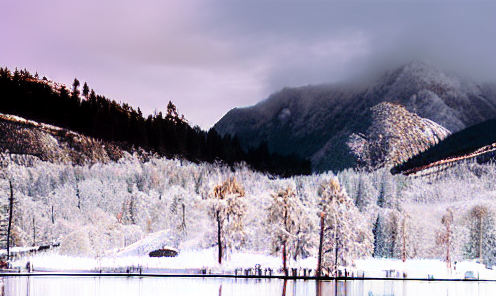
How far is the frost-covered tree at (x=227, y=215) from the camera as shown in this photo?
33.8m

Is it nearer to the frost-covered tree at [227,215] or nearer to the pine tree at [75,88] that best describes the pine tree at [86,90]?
the pine tree at [75,88]

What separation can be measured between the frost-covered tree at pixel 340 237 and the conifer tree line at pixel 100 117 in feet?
43.9

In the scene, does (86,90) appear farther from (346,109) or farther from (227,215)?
(346,109)

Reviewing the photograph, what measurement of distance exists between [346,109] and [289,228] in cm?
3326

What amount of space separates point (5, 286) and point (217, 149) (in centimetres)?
2131

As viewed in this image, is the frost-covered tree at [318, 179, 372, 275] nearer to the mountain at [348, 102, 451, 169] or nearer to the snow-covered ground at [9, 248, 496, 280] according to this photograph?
the snow-covered ground at [9, 248, 496, 280]

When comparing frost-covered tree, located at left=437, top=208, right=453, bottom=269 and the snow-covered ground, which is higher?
frost-covered tree, located at left=437, top=208, right=453, bottom=269

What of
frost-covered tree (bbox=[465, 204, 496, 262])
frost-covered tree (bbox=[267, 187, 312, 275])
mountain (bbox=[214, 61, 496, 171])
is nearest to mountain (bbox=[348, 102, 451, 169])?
mountain (bbox=[214, 61, 496, 171])

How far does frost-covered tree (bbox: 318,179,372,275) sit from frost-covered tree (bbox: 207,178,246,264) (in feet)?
15.6

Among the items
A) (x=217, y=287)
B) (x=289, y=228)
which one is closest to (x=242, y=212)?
(x=289, y=228)

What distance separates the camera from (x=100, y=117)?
1657 inches

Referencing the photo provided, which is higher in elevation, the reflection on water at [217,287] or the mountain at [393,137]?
the mountain at [393,137]

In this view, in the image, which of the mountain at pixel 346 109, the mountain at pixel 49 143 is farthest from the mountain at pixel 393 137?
the mountain at pixel 49 143

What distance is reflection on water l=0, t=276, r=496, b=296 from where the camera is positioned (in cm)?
2764
